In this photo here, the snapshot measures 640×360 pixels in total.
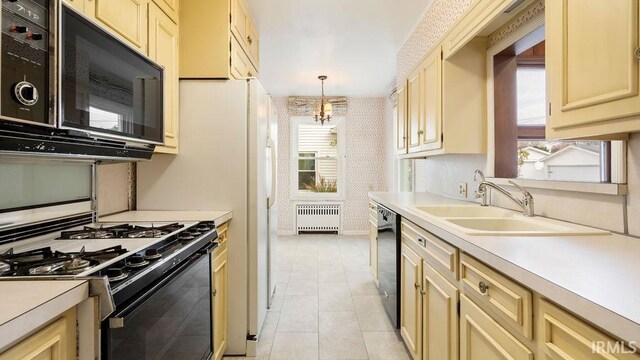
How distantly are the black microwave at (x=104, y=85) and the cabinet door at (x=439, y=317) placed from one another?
1.62 m

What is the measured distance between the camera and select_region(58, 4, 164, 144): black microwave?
1134mm

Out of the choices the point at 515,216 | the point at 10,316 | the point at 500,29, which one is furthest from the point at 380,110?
the point at 10,316

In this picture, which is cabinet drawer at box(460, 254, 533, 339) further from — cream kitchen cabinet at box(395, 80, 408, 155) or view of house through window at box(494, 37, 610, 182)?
cream kitchen cabinet at box(395, 80, 408, 155)

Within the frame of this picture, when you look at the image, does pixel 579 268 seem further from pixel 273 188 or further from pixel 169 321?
pixel 273 188

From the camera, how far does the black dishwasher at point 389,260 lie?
7.29 feet

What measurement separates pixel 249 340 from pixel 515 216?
179 cm

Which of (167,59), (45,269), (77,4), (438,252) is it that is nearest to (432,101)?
(438,252)

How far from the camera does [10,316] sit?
25.7 inches

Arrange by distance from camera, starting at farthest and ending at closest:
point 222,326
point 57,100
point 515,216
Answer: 1. point 222,326
2. point 515,216
3. point 57,100

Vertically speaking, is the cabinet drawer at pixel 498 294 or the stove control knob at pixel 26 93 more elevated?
the stove control knob at pixel 26 93

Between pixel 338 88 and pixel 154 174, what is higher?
pixel 338 88

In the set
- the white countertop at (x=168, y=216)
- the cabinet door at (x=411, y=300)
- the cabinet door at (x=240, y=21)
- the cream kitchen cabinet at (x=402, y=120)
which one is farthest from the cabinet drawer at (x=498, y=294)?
the cabinet door at (x=240, y=21)

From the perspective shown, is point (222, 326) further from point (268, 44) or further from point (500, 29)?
point (268, 44)

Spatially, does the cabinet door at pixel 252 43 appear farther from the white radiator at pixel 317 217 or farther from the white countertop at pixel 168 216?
the white radiator at pixel 317 217
